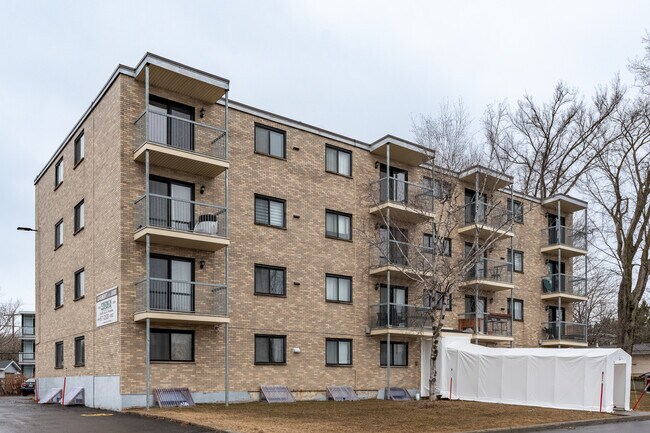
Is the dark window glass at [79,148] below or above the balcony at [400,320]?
above

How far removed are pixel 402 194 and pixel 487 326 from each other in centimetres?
800

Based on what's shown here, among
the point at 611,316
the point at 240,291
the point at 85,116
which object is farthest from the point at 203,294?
the point at 611,316

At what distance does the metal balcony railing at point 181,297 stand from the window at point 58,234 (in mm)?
7695

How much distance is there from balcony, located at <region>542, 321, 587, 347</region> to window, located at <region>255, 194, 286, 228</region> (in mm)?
17466

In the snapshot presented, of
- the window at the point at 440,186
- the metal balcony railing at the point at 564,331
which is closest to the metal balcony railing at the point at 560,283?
the metal balcony railing at the point at 564,331

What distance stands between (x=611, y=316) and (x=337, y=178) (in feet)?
110

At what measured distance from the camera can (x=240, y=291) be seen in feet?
72.0

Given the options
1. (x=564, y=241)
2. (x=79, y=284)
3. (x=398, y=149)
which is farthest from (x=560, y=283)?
(x=79, y=284)

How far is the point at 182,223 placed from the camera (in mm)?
20500

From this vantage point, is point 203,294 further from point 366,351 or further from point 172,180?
point 366,351

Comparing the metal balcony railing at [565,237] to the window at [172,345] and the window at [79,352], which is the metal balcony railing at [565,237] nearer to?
the window at [172,345]

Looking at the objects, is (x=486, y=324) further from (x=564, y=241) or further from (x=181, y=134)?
(x=181, y=134)

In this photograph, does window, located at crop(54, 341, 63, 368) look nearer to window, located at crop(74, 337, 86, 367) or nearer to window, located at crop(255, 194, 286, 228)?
window, located at crop(74, 337, 86, 367)

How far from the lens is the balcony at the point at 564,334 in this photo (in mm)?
33375
